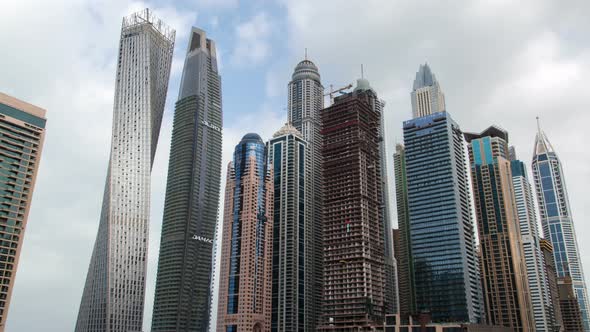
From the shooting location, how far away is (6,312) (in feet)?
429

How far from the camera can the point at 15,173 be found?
14188cm

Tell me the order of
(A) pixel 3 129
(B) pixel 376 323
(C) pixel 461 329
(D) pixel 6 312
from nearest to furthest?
(D) pixel 6 312 < (A) pixel 3 129 < (C) pixel 461 329 < (B) pixel 376 323

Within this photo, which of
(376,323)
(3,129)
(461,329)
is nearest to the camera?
(3,129)

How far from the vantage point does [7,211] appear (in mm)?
137500

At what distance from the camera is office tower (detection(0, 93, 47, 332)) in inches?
5285

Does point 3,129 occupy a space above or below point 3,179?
above

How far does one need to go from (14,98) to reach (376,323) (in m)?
137

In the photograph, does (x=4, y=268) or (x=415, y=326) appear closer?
(x=4, y=268)

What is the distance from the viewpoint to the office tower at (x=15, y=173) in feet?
440

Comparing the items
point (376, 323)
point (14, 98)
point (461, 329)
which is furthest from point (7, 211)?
point (461, 329)

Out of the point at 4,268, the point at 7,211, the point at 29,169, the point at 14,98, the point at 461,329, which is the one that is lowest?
the point at 461,329

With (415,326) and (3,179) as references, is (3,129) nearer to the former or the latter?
(3,179)

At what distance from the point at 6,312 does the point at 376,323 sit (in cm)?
12034

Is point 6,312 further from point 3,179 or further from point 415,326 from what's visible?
point 415,326
